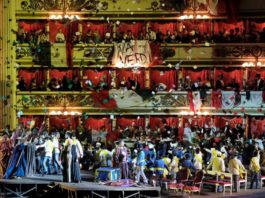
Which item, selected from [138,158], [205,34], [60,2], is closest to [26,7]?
[60,2]

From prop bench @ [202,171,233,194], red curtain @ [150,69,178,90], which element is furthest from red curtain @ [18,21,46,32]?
prop bench @ [202,171,233,194]

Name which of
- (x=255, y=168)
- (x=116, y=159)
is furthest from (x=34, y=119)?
(x=255, y=168)

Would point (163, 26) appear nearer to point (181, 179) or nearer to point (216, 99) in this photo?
point (216, 99)

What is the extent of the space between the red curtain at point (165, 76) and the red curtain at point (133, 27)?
224 centimetres

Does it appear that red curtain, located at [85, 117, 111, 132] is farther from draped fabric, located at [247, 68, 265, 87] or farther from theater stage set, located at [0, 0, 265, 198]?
draped fabric, located at [247, 68, 265, 87]

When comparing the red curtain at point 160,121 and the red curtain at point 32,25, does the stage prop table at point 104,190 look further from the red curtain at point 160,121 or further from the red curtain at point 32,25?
the red curtain at point 32,25

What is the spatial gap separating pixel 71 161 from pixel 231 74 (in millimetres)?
14784

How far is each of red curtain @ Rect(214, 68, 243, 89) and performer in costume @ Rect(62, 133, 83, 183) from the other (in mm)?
14145

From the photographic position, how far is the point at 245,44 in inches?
1347

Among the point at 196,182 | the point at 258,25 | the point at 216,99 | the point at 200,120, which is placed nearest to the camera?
the point at 196,182

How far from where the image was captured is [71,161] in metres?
22.7

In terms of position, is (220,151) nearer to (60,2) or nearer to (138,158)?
(138,158)

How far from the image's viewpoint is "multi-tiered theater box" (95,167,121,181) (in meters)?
22.8

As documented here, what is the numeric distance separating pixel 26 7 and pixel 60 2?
1785mm
